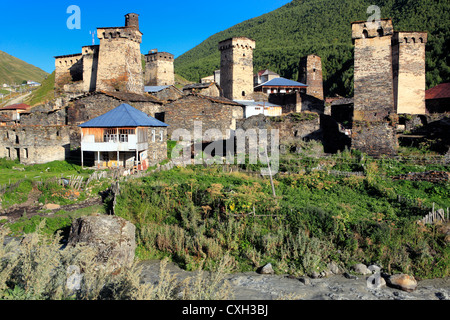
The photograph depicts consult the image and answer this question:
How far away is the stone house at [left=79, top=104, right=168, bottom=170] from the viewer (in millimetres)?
20141

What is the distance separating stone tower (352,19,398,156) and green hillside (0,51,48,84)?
10946 centimetres

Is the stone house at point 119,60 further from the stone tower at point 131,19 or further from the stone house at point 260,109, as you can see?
the stone house at point 260,109

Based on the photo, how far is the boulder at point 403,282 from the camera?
922cm

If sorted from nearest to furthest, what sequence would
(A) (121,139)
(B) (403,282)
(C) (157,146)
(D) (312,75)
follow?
(B) (403,282)
(A) (121,139)
(C) (157,146)
(D) (312,75)

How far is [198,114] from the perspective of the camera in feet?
84.4

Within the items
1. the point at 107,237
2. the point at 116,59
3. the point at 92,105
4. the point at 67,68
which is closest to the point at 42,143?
the point at 92,105

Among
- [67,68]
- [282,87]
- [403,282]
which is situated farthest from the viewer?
[67,68]

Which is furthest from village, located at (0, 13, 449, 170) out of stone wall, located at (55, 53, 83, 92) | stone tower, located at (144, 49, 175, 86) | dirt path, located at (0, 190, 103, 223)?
stone tower, located at (144, 49, 175, 86)

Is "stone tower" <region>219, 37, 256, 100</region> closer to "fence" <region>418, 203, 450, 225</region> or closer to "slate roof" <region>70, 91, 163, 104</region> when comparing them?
"slate roof" <region>70, 91, 163, 104</region>

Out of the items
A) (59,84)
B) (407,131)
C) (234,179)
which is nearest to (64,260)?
(234,179)

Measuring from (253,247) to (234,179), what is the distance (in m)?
4.97

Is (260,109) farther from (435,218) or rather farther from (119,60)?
(435,218)

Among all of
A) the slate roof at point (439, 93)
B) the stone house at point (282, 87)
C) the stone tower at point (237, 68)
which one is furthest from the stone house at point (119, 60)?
the slate roof at point (439, 93)

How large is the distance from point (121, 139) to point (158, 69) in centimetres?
2761
